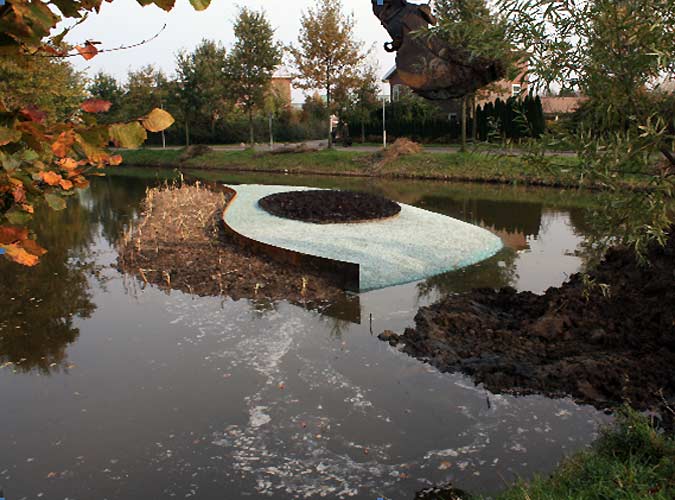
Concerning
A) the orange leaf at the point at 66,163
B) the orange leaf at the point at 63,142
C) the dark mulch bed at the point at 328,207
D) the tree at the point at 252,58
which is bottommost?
the dark mulch bed at the point at 328,207

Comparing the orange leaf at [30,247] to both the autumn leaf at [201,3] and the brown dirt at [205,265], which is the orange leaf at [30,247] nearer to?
the autumn leaf at [201,3]

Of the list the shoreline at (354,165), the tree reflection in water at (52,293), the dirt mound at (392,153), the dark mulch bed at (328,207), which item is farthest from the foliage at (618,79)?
the dirt mound at (392,153)

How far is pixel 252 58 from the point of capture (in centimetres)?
3397

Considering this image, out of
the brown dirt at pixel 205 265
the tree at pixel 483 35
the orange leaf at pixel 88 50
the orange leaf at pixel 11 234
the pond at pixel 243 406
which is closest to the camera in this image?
the orange leaf at pixel 11 234

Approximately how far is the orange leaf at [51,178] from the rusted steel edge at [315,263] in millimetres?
6684

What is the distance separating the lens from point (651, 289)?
259 inches

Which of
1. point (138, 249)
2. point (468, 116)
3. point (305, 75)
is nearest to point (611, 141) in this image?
point (138, 249)

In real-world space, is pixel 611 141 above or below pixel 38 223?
above

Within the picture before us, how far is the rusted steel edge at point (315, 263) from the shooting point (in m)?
8.48

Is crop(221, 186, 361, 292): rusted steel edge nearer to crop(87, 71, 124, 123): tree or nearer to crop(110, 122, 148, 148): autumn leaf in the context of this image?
crop(110, 122, 148, 148): autumn leaf

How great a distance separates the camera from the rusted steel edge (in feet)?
27.8

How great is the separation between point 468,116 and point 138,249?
25812mm

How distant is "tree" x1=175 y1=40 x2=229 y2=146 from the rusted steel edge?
89.2 feet

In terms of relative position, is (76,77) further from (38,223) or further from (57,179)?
(57,179)
